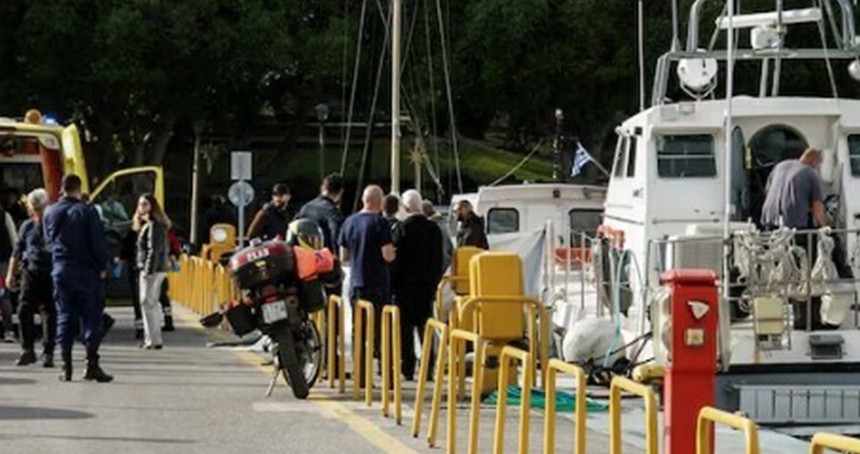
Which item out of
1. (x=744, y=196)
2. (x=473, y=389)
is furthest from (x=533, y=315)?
(x=744, y=196)

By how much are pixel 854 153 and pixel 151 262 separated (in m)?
7.91

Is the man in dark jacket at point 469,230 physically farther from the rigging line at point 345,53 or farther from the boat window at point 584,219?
the rigging line at point 345,53

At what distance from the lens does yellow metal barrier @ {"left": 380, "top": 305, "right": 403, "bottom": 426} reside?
53.4 ft

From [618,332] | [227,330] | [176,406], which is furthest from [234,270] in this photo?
[227,330]

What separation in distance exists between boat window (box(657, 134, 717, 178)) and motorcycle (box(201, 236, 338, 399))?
5444mm

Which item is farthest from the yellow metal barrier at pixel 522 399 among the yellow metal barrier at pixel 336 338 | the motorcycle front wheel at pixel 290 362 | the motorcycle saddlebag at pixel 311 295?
the yellow metal barrier at pixel 336 338

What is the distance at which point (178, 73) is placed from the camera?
5312cm

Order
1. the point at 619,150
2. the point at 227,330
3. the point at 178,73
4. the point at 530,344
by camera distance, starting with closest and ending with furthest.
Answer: the point at 530,344
the point at 619,150
the point at 227,330
the point at 178,73

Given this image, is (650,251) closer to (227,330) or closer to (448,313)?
(448,313)

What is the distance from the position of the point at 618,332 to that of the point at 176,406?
5.16 m

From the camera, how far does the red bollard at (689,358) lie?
1151 centimetres

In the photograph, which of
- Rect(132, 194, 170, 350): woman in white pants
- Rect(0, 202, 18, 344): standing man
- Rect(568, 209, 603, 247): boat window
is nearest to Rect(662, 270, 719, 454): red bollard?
Rect(132, 194, 170, 350): woman in white pants

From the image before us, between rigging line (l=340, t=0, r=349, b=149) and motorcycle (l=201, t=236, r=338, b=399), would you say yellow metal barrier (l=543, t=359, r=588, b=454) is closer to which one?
motorcycle (l=201, t=236, r=338, b=399)

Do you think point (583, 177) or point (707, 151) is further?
point (583, 177)
